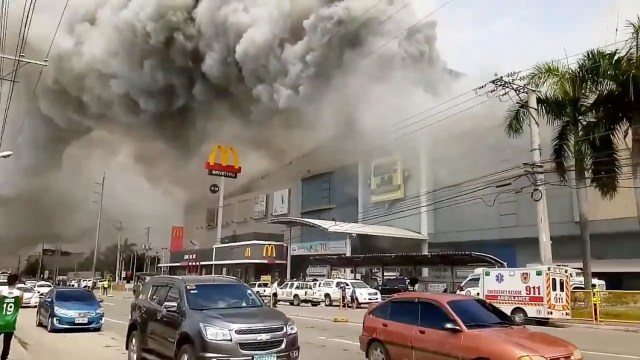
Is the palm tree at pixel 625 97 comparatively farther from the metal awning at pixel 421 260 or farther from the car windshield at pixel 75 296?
the car windshield at pixel 75 296

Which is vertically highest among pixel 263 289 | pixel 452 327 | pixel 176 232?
pixel 176 232

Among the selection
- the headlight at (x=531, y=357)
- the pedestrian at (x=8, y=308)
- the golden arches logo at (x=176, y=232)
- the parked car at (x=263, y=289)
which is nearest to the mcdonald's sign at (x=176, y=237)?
the golden arches logo at (x=176, y=232)

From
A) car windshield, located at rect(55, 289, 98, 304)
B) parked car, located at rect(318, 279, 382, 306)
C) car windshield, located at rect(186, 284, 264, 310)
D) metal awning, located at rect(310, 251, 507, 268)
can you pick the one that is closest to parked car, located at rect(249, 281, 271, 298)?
parked car, located at rect(318, 279, 382, 306)

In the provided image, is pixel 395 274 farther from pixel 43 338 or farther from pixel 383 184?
pixel 43 338

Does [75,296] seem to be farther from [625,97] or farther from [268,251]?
[268,251]

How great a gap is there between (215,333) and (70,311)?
993 cm

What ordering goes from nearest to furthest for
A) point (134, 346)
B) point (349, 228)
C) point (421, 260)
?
point (134, 346), point (421, 260), point (349, 228)

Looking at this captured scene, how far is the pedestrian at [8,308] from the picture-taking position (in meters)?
8.72

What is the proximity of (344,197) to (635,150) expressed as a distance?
3907 cm

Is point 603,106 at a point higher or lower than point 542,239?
higher

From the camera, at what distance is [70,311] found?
1487 centimetres

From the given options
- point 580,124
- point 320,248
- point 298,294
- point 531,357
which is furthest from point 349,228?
point 531,357

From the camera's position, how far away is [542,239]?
22.6 m

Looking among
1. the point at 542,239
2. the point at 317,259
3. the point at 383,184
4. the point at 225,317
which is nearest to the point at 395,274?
the point at 317,259
